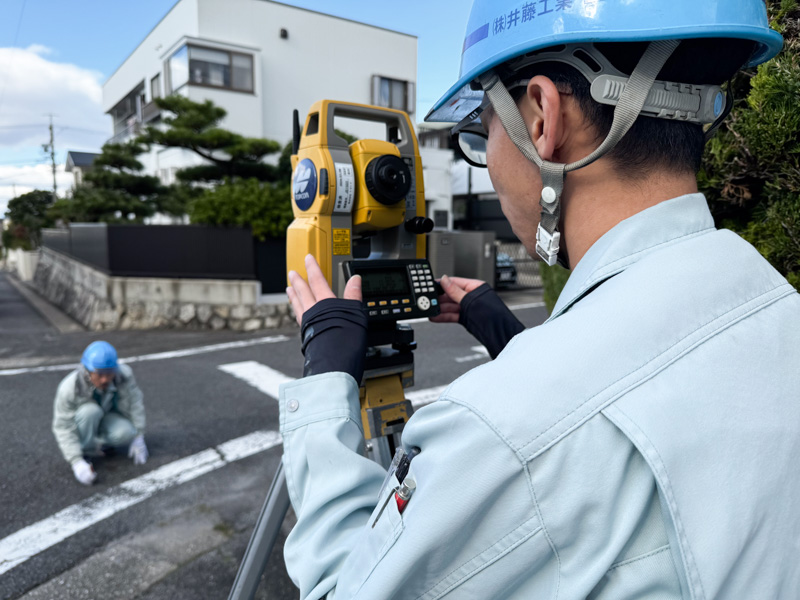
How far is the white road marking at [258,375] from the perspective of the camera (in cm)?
543

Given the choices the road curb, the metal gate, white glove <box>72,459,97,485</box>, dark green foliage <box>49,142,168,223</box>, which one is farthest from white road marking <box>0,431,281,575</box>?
dark green foliage <box>49,142,168,223</box>

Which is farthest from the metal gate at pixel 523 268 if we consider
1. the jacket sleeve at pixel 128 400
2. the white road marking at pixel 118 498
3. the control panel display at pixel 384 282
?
the control panel display at pixel 384 282

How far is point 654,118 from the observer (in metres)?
0.81

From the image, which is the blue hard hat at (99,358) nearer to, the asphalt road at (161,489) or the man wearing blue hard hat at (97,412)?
the man wearing blue hard hat at (97,412)

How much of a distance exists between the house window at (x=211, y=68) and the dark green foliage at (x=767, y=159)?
1618 cm

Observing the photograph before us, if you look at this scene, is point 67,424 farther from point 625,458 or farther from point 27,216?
point 27,216

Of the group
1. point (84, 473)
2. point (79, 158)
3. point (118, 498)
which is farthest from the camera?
point (79, 158)

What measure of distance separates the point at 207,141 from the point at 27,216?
23.2 metres

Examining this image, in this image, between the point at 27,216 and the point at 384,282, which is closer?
the point at 384,282

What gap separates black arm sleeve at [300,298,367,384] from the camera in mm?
1069

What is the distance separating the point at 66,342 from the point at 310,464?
30.6 ft

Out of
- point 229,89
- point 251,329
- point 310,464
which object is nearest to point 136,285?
point 251,329

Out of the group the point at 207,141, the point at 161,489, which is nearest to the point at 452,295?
the point at 161,489

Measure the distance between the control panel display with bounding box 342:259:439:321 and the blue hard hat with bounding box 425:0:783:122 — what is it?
863 millimetres
